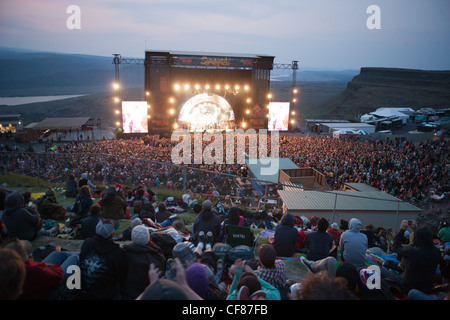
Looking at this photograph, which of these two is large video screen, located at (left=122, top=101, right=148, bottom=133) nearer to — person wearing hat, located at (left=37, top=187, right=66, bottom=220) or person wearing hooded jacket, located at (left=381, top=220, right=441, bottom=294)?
person wearing hat, located at (left=37, top=187, right=66, bottom=220)

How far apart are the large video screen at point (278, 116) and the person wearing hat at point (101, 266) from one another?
3275 centimetres

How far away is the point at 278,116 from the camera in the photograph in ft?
115

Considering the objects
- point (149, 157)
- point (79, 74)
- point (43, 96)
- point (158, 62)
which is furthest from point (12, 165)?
point (79, 74)

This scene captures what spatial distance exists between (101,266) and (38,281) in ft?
1.90

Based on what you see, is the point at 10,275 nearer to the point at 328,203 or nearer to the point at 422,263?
the point at 422,263

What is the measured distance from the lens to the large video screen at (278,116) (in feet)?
114

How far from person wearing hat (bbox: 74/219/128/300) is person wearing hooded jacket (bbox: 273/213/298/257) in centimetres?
248

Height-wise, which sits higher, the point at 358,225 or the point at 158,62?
the point at 158,62

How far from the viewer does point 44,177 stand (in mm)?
9625

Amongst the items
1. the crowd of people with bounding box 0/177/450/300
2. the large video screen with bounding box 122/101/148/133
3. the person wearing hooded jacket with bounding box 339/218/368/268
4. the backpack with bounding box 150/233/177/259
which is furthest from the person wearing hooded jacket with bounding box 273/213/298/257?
the large video screen with bounding box 122/101/148/133

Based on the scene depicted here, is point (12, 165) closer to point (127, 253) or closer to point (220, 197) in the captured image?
point (220, 197)

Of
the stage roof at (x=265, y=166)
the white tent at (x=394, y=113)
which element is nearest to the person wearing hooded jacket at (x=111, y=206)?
the stage roof at (x=265, y=166)

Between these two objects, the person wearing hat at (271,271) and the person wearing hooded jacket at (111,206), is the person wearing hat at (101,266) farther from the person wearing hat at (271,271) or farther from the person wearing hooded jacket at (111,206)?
the person wearing hooded jacket at (111,206)
